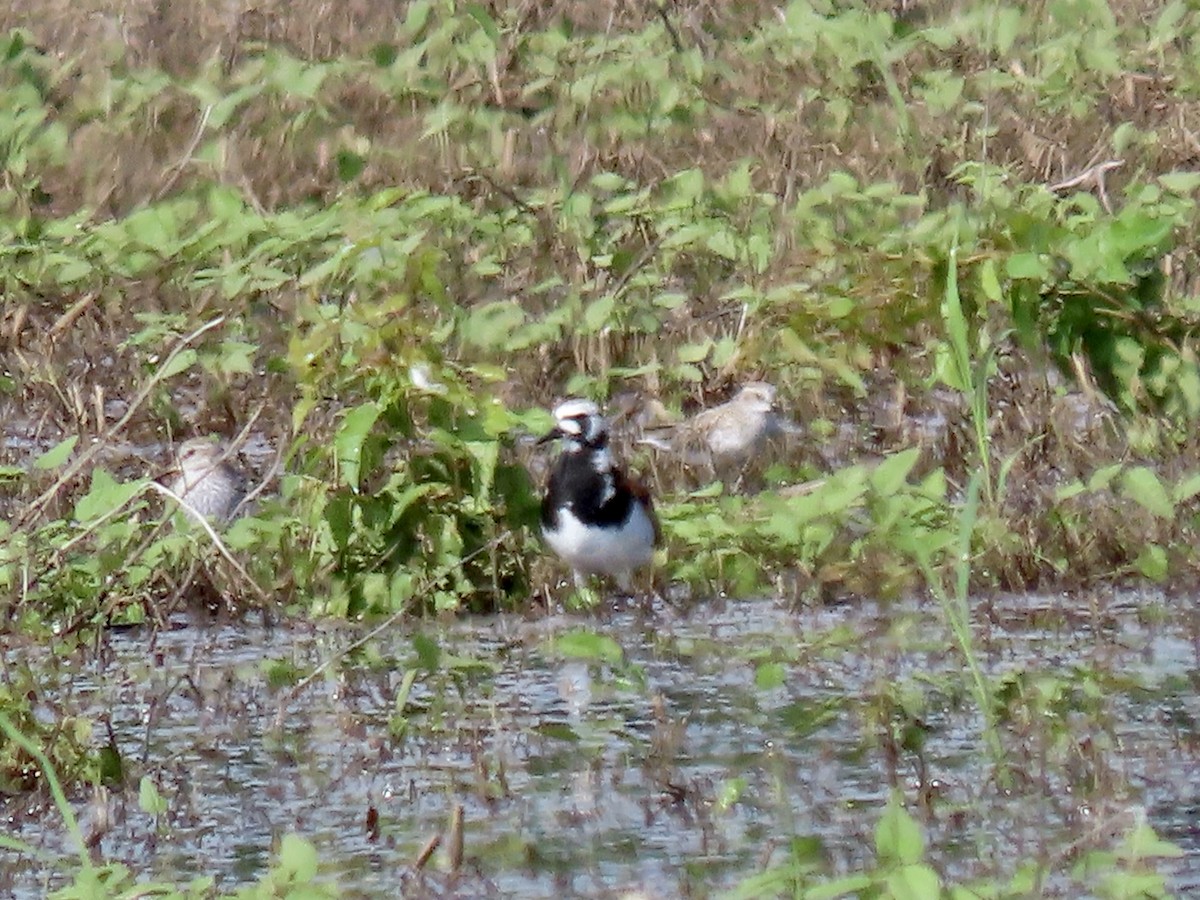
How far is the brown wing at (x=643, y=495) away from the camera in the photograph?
26.6 feet

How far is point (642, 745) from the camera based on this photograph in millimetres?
6266

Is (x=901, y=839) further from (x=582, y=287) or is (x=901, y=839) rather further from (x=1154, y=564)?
(x=582, y=287)

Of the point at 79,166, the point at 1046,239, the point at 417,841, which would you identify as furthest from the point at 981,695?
the point at 79,166

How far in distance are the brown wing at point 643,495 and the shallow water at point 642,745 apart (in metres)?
0.42

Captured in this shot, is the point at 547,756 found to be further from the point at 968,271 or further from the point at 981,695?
the point at 968,271

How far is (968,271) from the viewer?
771 cm

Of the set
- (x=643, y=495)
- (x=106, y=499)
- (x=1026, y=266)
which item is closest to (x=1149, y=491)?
(x=1026, y=266)

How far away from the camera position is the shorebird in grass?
9.16 m

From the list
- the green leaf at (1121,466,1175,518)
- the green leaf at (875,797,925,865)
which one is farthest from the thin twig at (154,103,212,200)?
the green leaf at (875,797,925,865)

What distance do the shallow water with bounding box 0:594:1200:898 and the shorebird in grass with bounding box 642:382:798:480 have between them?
146 cm

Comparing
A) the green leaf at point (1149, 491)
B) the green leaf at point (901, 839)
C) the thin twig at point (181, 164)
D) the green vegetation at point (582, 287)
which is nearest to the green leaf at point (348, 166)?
the green vegetation at point (582, 287)

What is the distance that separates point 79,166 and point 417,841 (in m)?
8.04

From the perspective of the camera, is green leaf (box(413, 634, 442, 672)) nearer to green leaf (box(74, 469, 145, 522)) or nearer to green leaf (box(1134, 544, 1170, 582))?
green leaf (box(74, 469, 145, 522))

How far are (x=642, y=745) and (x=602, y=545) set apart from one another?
5.33 ft
